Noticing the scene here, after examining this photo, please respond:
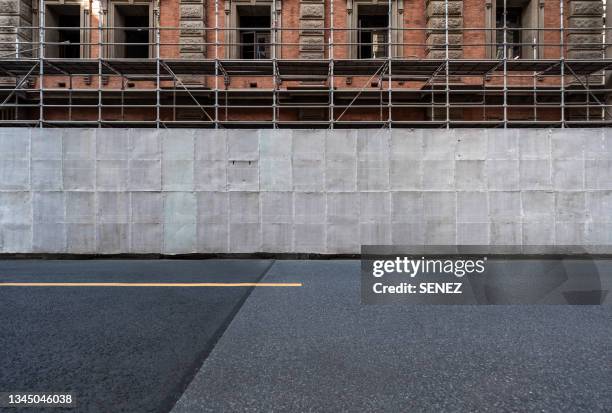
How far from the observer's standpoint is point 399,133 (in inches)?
420

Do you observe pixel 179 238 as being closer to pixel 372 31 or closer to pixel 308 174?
pixel 308 174

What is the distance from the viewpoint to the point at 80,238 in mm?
10500

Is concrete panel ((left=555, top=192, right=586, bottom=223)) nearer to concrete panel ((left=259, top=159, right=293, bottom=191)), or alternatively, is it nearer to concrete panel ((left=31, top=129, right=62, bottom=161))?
concrete panel ((left=259, top=159, right=293, bottom=191))

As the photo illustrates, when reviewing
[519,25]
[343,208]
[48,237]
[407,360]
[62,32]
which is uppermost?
[519,25]

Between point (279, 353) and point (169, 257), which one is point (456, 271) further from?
point (169, 257)

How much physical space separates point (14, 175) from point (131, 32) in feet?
25.4

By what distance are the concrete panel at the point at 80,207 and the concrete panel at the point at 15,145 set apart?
5.45ft

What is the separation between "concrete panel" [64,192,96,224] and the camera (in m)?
10.5

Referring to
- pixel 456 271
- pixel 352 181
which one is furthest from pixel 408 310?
pixel 352 181

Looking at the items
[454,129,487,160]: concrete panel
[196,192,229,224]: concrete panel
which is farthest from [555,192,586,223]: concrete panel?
[196,192,229,224]: concrete panel

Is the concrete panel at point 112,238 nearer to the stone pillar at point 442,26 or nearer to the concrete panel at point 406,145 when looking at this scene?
the concrete panel at point 406,145

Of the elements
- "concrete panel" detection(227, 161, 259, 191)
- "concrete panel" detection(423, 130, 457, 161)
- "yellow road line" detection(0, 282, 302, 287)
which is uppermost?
"concrete panel" detection(423, 130, 457, 161)

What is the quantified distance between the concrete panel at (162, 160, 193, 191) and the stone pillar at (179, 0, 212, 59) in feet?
17.6

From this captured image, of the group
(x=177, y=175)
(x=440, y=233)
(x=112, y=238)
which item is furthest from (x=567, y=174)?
(x=112, y=238)
